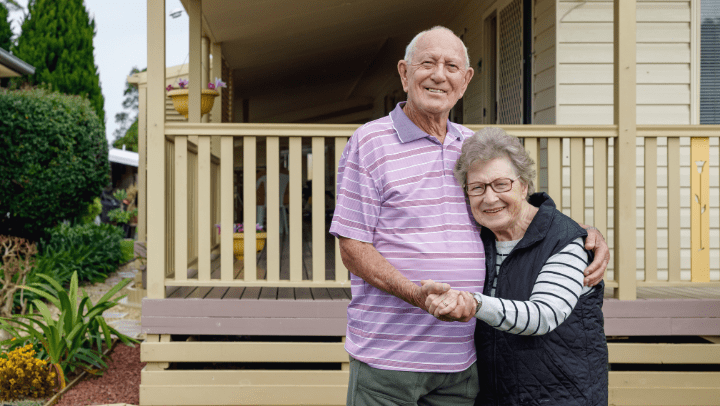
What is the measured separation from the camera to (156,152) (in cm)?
314

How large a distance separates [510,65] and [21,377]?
15.0 feet

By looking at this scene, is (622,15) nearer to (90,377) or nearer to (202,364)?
(202,364)

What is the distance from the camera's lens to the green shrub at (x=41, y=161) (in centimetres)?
761

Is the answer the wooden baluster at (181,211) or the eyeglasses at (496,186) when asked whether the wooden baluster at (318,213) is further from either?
the eyeglasses at (496,186)

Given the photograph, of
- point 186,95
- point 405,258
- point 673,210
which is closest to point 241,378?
point 405,258

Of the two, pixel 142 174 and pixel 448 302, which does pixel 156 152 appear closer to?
pixel 448 302

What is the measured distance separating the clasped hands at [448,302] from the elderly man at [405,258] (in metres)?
0.15

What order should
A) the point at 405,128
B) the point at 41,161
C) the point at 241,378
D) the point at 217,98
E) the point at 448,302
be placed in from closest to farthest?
1. the point at 448,302
2. the point at 405,128
3. the point at 241,378
4. the point at 217,98
5. the point at 41,161

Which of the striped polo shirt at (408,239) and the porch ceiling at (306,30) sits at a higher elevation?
the porch ceiling at (306,30)

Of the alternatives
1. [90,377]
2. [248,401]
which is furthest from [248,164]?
[90,377]

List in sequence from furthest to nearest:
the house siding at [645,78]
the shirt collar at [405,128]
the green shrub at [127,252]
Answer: the green shrub at [127,252] → the house siding at [645,78] → the shirt collar at [405,128]

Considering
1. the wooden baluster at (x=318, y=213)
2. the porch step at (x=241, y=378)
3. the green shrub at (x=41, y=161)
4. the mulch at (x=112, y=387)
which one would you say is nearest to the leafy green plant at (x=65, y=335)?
the mulch at (x=112, y=387)

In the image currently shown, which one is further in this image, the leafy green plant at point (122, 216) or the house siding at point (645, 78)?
the leafy green plant at point (122, 216)

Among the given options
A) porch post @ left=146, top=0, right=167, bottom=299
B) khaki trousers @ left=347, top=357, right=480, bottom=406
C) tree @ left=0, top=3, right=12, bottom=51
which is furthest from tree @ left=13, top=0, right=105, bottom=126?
khaki trousers @ left=347, top=357, right=480, bottom=406
